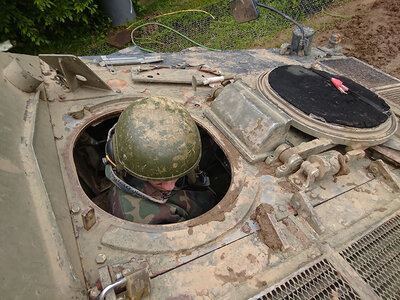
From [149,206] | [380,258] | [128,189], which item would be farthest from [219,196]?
[380,258]

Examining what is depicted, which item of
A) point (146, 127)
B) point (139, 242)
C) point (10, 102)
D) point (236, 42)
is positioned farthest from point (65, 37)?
point (139, 242)

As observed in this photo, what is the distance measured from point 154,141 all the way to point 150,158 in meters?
0.12

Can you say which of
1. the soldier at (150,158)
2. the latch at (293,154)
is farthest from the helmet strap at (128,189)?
the latch at (293,154)

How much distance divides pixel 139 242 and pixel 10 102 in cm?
141

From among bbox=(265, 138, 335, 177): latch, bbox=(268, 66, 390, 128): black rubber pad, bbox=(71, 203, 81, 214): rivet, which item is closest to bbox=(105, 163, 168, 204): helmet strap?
bbox=(71, 203, 81, 214): rivet

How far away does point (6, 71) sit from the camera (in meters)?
2.67

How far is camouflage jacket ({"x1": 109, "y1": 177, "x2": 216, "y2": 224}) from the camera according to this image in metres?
2.50

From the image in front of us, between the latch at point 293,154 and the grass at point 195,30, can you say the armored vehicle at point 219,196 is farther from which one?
the grass at point 195,30

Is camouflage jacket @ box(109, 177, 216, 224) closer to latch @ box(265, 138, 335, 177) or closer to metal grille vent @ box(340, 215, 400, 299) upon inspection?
latch @ box(265, 138, 335, 177)

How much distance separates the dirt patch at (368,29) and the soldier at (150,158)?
7313 millimetres

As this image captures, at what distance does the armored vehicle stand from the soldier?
0.28 m

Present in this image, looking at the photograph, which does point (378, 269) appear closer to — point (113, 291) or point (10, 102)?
point (113, 291)

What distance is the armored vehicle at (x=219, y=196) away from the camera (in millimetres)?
1815

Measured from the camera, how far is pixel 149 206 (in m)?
2.52
